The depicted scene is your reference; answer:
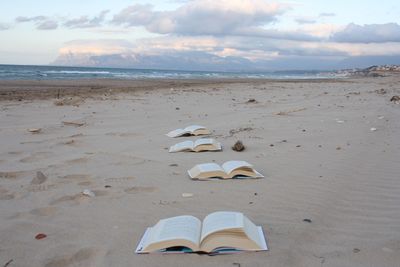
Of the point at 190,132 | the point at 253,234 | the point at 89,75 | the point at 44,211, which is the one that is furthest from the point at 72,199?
the point at 89,75

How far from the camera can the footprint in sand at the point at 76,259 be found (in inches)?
103

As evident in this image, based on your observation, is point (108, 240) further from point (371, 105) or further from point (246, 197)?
point (371, 105)

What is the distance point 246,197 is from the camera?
3.81 m

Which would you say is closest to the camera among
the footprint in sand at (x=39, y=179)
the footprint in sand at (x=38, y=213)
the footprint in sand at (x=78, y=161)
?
the footprint in sand at (x=38, y=213)

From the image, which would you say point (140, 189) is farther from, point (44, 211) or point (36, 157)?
point (36, 157)

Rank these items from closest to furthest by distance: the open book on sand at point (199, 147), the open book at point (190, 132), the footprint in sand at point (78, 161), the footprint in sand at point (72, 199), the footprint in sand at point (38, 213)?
the footprint in sand at point (38, 213) < the footprint in sand at point (72, 199) < the footprint in sand at point (78, 161) < the open book on sand at point (199, 147) < the open book at point (190, 132)

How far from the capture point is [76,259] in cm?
266

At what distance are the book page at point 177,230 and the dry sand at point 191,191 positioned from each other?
0.12 m

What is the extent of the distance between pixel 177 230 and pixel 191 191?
1231mm

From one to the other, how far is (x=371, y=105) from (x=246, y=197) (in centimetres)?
874

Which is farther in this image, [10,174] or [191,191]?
[10,174]

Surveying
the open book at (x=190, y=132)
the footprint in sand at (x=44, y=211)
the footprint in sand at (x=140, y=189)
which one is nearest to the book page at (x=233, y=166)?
the footprint in sand at (x=140, y=189)

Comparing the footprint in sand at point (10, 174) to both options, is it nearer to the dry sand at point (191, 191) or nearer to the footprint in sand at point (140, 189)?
the dry sand at point (191, 191)

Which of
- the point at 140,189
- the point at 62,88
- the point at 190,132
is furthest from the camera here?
the point at 62,88
